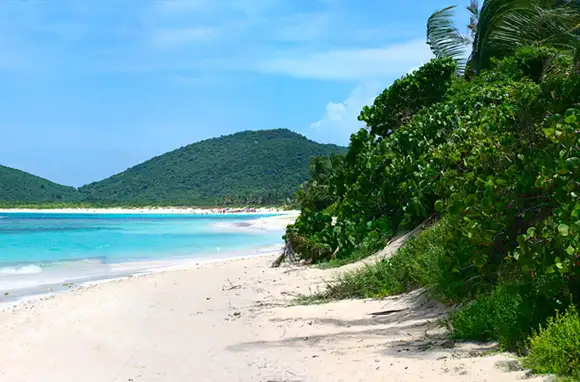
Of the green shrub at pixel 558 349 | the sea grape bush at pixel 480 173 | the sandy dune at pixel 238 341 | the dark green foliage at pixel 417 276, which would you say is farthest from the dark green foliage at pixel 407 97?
the green shrub at pixel 558 349

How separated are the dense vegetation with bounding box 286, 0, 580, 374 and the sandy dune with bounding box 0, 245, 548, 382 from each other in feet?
1.52

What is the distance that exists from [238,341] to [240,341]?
0.03 m

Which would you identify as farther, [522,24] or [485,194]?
[522,24]

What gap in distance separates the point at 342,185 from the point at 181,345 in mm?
9750

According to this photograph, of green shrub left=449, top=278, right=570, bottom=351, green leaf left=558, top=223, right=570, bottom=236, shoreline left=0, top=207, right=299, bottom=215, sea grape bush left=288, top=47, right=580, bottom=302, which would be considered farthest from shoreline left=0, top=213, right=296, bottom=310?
shoreline left=0, top=207, right=299, bottom=215

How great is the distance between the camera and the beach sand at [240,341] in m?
5.05

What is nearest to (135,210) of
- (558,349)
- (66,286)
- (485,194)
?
(66,286)

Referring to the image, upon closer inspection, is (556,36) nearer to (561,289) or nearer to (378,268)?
(378,268)

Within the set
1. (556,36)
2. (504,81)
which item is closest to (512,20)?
(556,36)

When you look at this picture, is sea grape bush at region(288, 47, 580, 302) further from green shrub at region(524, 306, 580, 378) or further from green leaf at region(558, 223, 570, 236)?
green shrub at region(524, 306, 580, 378)

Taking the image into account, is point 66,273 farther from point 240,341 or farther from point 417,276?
point 417,276

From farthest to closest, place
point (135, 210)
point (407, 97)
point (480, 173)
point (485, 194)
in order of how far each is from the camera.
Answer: point (135, 210)
point (407, 97)
point (480, 173)
point (485, 194)

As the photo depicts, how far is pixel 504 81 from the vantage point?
1504 cm

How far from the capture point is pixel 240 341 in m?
6.85
